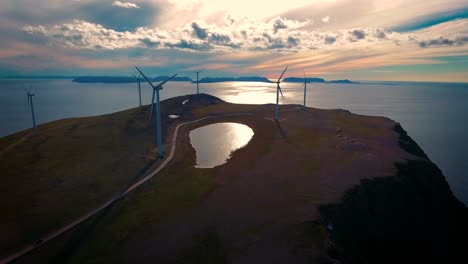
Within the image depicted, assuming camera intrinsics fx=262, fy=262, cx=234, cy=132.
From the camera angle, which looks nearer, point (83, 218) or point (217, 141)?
point (83, 218)

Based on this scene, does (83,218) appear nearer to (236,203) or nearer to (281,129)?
(236,203)

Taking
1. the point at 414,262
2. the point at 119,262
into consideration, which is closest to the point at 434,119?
the point at 414,262

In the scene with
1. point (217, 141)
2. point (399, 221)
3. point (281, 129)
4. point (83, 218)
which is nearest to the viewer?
point (83, 218)

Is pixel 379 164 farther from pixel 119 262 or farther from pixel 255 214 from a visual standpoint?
pixel 119 262

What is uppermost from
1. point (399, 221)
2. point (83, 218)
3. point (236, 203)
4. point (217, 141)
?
point (217, 141)

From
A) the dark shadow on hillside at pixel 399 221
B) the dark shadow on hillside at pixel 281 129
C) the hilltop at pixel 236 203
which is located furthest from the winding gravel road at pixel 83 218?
the dark shadow on hillside at pixel 281 129

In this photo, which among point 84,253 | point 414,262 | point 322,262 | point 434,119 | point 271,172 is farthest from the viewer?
point 434,119

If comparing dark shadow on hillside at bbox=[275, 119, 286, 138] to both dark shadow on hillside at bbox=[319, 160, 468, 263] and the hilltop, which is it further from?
dark shadow on hillside at bbox=[319, 160, 468, 263]

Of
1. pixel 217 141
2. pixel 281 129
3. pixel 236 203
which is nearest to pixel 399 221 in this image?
pixel 236 203
